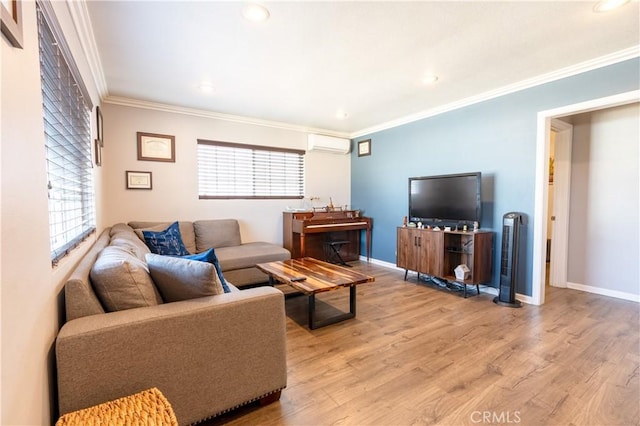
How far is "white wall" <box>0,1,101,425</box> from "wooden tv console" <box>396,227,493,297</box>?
11.6ft

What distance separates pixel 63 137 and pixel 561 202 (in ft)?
16.8

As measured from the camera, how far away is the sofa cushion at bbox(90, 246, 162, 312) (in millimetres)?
1325

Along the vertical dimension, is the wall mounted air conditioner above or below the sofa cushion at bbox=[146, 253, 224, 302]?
above

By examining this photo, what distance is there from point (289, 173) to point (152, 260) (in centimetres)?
360

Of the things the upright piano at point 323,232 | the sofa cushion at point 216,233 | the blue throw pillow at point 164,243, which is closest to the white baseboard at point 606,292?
the upright piano at point 323,232

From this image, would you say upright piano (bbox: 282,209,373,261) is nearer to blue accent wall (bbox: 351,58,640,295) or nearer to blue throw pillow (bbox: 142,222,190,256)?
blue accent wall (bbox: 351,58,640,295)

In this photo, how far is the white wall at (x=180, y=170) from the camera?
141 inches

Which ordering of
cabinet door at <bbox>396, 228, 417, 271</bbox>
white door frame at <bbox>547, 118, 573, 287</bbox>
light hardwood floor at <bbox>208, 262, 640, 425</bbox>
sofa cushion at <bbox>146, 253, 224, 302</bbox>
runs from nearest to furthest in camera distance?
sofa cushion at <bbox>146, 253, 224, 302</bbox>, light hardwood floor at <bbox>208, 262, 640, 425</bbox>, white door frame at <bbox>547, 118, 573, 287</bbox>, cabinet door at <bbox>396, 228, 417, 271</bbox>

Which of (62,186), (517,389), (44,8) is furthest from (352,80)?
(517,389)

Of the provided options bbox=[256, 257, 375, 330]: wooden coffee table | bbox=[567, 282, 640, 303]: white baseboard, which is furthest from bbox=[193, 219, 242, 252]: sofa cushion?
bbox=[567, 282, 640, 303]: white baseboard

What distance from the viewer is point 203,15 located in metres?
1.96

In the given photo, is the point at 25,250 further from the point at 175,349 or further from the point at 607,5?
the point at 607,5

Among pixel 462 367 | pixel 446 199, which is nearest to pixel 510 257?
pixel 446 199

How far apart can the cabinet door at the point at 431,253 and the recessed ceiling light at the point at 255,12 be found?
2.93 m
